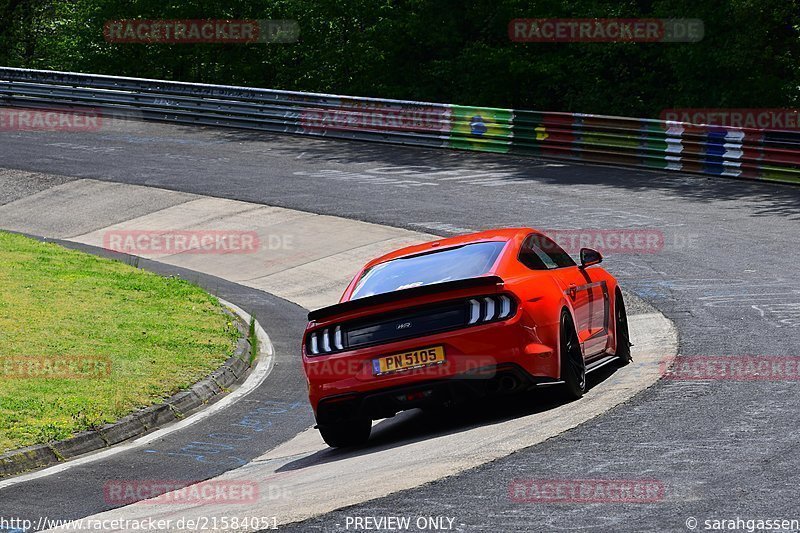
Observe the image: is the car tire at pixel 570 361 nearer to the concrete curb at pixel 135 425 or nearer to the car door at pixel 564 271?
the car door at pixel 564 271

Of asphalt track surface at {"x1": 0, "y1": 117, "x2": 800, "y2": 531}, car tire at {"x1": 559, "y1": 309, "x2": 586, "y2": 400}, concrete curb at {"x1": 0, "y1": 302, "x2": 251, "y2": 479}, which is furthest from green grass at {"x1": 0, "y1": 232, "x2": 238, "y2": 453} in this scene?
car tire at {"x1": 559, "y1": 309, "x2": 586, "y2": 400}

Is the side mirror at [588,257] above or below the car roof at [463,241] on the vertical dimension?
below

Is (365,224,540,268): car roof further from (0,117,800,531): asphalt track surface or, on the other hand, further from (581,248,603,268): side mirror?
(0,117,800,531): asphalt track surface

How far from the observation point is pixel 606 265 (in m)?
17.7

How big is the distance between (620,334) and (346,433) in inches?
117

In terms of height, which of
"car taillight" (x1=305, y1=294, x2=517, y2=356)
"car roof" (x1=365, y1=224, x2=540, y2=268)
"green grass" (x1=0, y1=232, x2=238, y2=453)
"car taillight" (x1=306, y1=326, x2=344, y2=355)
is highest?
"car roof" (x1=365, y1=224, x2=540, y2=268)

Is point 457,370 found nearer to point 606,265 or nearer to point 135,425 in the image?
point 135,425

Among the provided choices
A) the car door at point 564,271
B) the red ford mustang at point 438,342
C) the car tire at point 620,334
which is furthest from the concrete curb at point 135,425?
the car tire at point 620,334

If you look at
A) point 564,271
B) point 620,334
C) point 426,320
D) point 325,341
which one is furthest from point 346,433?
point 620,334

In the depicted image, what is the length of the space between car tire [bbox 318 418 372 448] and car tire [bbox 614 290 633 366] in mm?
2685

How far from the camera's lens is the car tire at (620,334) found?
11.2 m

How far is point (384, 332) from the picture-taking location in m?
9.25

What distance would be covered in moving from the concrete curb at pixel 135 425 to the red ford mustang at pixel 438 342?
2.23 m

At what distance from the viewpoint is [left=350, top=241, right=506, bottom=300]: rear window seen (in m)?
9.73
